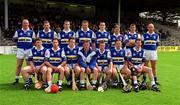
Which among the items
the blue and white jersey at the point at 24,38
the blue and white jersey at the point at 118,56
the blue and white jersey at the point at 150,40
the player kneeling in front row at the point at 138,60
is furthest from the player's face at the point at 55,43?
the blue and white jersey at the point at 150,40

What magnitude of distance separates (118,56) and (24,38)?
253cm

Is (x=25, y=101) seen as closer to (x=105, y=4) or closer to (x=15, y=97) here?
(x=15, y=97)

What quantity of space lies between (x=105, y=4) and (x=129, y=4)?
8.97ft

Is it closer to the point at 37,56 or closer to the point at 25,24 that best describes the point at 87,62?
the point at 37,56

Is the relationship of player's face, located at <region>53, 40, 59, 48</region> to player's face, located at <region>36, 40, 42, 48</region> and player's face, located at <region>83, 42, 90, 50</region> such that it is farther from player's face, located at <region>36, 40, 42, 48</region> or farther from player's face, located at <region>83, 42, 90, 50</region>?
player's face, located at <region>83, 42, 90, 50</region>

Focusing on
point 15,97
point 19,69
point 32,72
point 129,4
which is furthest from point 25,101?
point 129,4

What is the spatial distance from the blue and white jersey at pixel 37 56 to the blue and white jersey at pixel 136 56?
2259 millimetres

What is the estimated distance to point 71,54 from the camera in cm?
1011

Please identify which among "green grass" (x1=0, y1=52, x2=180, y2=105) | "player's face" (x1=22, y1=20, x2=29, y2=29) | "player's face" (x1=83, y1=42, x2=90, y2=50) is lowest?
"green grass" (x1=0, y1=52, x2=180, y2=105)

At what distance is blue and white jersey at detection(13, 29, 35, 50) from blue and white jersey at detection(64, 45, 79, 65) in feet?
3.65

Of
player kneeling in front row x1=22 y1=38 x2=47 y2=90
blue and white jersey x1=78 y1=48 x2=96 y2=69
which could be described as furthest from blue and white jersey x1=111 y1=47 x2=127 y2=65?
player kneeling in front row x1=22 y1=38 x2=47 y2=90

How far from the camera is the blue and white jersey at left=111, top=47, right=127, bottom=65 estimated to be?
34.1 ft

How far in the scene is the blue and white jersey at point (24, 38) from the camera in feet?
34.6

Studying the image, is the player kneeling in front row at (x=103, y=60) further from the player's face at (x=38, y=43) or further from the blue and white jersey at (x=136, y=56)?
the player's face at (x=38, y=43)
